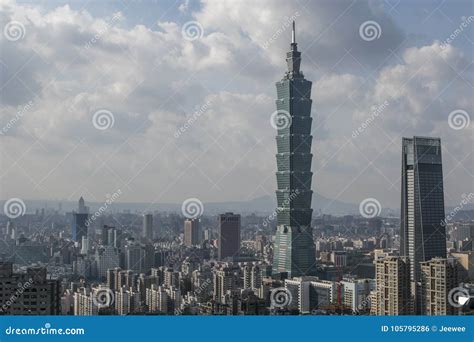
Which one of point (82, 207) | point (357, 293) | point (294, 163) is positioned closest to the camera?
point (82, 207)

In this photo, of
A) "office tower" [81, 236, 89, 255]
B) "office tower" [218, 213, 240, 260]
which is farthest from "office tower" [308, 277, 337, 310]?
"office tower" [81, 236, 89, 255]

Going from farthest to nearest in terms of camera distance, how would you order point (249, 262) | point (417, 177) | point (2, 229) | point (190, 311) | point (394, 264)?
point (417, 177)
point (249, 262)
point (394, 264)
point (190, 311)
point (2, 229)

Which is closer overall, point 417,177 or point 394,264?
point 394,264

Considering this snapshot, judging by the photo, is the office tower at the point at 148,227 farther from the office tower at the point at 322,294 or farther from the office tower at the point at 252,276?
the office tower at the point at 322,294

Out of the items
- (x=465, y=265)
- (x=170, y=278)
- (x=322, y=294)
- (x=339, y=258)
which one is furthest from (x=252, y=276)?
(x=465, y=265)

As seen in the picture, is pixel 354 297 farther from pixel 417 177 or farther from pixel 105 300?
pixel 417 177

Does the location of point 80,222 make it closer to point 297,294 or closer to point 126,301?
point 126,301

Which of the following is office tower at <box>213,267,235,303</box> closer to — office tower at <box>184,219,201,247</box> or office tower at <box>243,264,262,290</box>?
office tower at <box>243,264,262,290</box>
